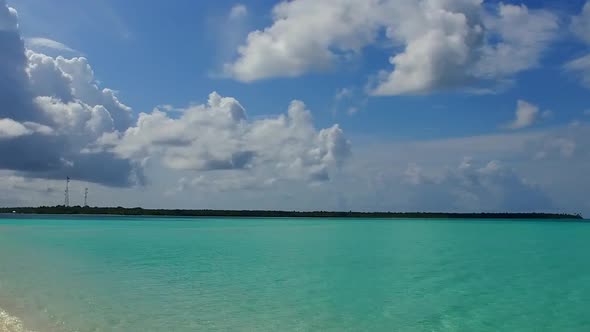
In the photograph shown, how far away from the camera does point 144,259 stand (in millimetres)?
33000

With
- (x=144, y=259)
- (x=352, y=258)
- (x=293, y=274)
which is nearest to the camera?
(x=293, y=274)

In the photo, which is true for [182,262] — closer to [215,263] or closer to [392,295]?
[215,263]

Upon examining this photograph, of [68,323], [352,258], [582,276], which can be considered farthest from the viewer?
[352,258]

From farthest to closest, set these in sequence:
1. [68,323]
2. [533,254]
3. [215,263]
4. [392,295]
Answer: [533,254] < [215,263] < [392,295] < [68,323]

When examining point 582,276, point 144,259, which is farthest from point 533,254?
point 144,259

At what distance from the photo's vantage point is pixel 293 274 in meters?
26.1

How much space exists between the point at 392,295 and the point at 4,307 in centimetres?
1401

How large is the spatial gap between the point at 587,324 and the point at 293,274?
13.8 meters

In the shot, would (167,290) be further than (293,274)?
No

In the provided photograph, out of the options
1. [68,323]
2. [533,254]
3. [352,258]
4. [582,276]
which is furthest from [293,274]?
[533,254]

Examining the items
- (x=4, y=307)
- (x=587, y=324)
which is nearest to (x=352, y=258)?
(x=587, y=324)

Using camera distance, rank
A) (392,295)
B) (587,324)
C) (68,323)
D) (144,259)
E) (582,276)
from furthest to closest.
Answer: (144,259)
(582,276)
(392,295)
(587,324)
(68,323)

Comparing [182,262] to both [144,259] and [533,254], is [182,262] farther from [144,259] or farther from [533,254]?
[533,254]

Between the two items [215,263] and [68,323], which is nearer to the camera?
[68,323]
